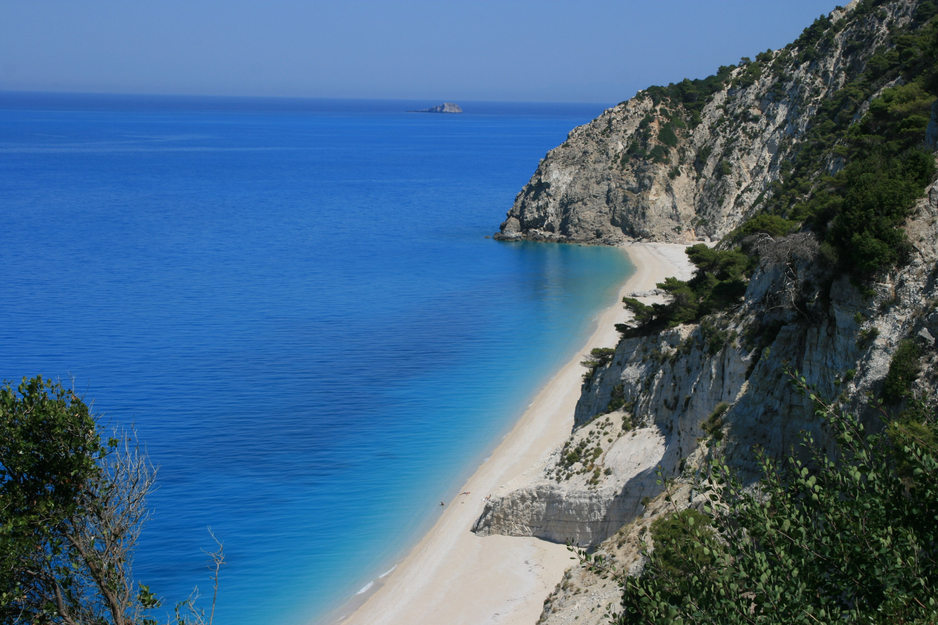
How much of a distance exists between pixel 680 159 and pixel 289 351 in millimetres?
56657

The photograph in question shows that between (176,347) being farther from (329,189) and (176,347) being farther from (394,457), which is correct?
(329,189)

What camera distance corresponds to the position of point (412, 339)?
5259 cm

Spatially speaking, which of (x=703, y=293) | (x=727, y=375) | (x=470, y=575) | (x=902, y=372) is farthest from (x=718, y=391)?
(x=470, y=575)

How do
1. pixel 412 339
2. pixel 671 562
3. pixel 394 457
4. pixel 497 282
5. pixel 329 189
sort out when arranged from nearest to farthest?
pixel 671 562, pixel 394 457, pixel 412 339, pixel 497 282, pixel 329 189

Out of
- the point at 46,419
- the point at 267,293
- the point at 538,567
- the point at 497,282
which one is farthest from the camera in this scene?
the point at 497,282

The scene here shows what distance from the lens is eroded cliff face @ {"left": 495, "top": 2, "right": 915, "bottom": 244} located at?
7438 cm

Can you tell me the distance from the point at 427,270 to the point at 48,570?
63.4m

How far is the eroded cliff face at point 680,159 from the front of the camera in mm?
74375

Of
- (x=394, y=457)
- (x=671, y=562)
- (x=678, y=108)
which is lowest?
(x=394, y=457)

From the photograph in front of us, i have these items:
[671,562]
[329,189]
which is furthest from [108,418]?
[329,189]

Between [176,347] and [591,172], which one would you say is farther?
[591,172]

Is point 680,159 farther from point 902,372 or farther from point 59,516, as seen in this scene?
point 59,516

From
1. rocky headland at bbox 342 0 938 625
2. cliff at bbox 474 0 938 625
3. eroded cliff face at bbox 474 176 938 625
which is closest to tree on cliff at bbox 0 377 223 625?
cliff at bbox 474 0 938 625

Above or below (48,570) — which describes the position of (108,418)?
below
